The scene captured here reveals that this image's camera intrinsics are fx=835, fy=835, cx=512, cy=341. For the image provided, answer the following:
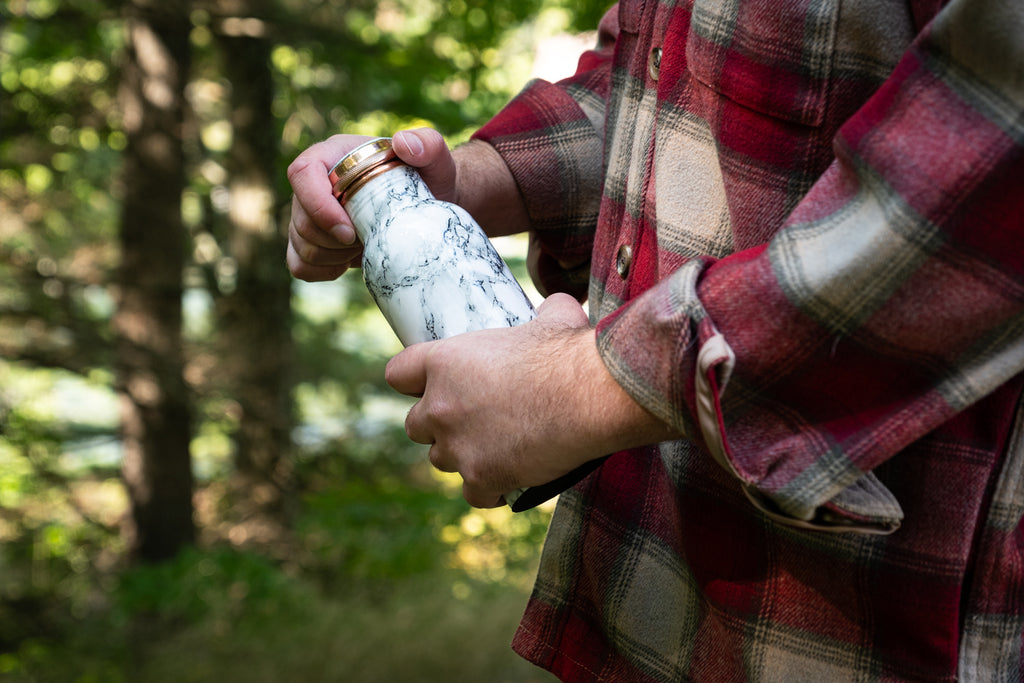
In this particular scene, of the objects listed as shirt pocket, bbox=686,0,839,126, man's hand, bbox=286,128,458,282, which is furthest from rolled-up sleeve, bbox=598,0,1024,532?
man's hand, bbox=286,128,458,282

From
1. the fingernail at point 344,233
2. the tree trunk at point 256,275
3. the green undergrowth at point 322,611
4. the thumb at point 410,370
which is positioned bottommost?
the green undergrowth at point 322,611

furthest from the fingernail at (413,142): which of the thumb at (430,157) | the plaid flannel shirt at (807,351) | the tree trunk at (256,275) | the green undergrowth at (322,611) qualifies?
the tree trunk at (256,275)

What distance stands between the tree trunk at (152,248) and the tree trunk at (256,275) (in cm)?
35

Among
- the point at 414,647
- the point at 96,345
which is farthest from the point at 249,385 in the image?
the point at 414,647

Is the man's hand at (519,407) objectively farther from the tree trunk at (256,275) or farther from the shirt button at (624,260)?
the tree trunk at (256,275)

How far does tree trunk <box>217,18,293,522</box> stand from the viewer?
585cm

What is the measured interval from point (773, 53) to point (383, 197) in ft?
1.77

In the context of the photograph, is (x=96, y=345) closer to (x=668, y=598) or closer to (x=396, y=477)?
(x=396, y=477)

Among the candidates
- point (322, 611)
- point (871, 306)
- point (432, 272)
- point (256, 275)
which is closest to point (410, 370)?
point (432, 272)

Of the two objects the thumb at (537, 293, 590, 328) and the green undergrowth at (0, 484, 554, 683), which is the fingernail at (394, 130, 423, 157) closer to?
the thumb at (537, 293, 590, 328)

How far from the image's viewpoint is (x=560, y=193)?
1513 millimetres

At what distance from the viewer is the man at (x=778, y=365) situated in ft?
2.54

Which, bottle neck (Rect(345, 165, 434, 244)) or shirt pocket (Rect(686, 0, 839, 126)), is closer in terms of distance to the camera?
shirt pocket (Rect(686, 0, 839, 126))

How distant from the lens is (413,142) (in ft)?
4.00
